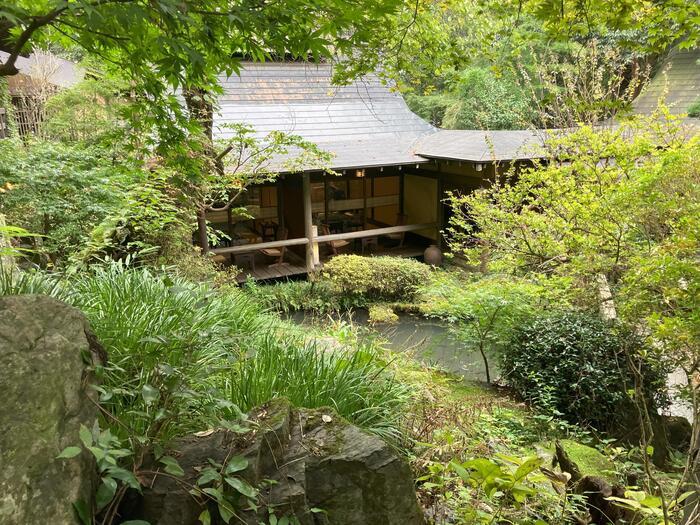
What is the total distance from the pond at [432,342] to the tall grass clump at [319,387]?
76.8 inches

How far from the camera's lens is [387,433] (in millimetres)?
2521

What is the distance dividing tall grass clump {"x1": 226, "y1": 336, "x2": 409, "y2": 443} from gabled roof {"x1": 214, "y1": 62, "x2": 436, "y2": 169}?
807 centimetres

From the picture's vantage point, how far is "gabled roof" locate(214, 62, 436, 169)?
36.1ft

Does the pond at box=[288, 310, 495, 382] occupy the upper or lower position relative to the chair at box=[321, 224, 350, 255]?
lower

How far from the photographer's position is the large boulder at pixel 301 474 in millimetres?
1646

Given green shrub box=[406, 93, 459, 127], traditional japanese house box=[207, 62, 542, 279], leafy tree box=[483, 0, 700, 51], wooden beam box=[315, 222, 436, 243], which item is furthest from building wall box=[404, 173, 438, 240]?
leafy tree box=[483, 0, 700, 51]

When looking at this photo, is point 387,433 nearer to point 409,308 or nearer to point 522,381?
point 522,381

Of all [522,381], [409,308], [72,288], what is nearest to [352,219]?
[409,308]

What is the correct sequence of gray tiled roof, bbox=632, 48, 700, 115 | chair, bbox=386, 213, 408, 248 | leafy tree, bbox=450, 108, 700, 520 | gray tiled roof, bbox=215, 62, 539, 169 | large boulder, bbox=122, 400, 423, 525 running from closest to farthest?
large boulder, bbox=122, 400, 423, 525 → leafy tree, bbox=450, 108, 700, 520 → gray tiled roof, bbox=215, 62, 539, 169 → chair, bbox=386, 213, 408, 248 → gray tiled roof, bbox=632, 48, 700, 115

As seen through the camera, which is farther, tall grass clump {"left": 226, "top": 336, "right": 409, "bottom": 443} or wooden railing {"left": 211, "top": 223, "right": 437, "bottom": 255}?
wooden railing {"left": 211, "top": 223, "right": 437, "bottom": 255}

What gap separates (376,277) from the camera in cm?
932

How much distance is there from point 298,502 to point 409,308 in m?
7.65

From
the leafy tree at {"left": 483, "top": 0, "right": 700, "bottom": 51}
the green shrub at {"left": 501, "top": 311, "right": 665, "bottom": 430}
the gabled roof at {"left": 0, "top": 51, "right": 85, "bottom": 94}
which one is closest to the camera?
the leafy tree at {"left": 483, "top": 0, "right": 700, "bottom": 51}

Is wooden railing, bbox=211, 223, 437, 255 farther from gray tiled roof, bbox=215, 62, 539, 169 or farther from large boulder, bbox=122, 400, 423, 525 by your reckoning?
large boulder, bbox=122, 400, 423, 525
